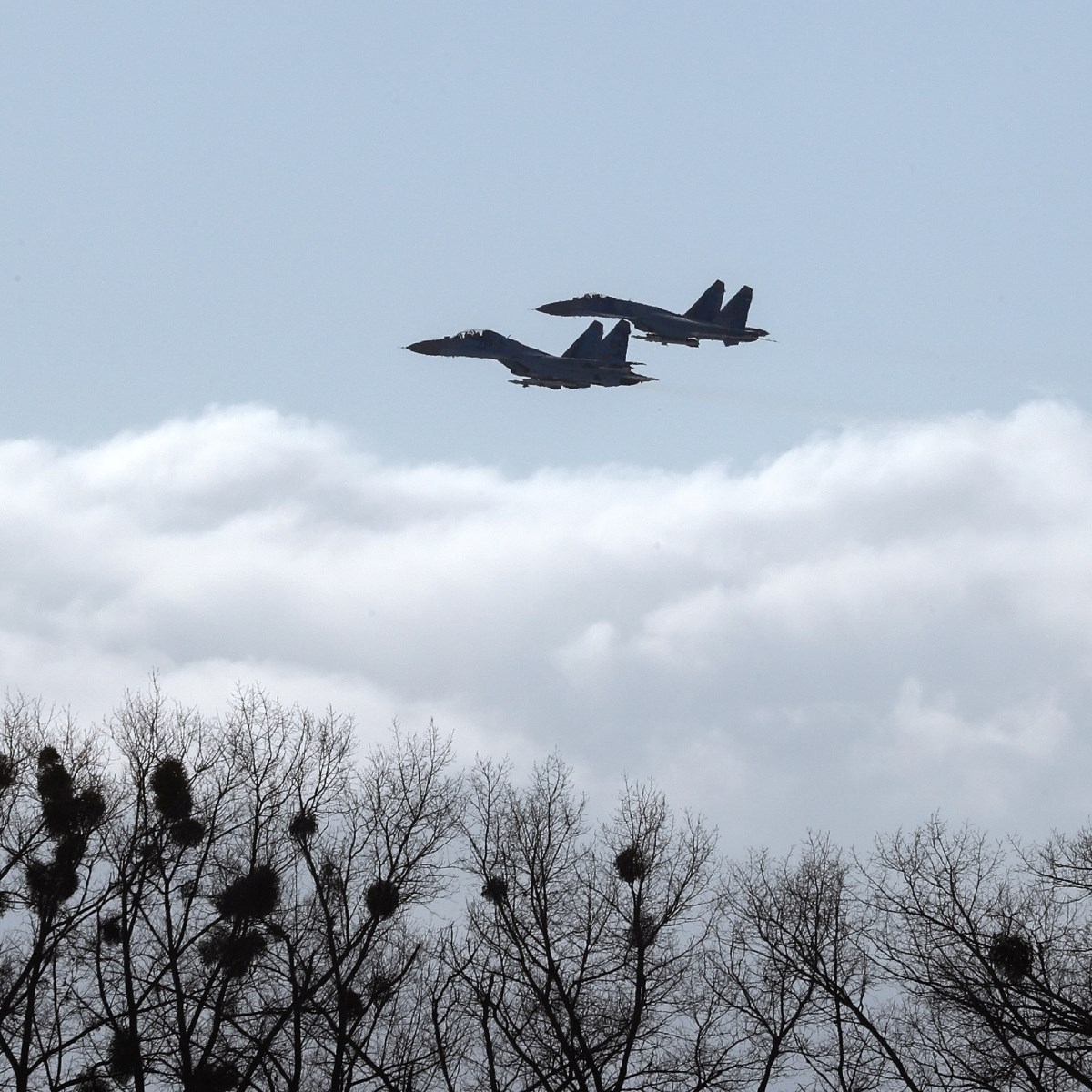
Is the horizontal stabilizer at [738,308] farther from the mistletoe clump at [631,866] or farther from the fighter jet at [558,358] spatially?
the mistletoe clump at [631,866]

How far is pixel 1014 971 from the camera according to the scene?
1027 inches

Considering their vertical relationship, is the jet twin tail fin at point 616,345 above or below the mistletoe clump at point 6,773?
above

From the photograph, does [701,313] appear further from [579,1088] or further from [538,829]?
[579,1088]

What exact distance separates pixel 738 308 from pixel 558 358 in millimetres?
11394

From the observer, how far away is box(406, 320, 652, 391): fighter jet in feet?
174

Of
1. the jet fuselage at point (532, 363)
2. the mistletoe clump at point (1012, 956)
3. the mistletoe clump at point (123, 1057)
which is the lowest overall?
the mistletoe clump at point (123, 1057)

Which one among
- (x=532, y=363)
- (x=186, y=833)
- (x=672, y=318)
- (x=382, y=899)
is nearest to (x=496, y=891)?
(x=382, y=899)

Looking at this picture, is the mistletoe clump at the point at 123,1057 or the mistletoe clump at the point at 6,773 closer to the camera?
the mistletoe clump at the point at 123,1057

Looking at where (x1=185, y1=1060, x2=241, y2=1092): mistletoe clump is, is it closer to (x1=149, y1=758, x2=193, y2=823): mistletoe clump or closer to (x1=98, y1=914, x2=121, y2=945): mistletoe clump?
(x1=98, y1=914, x2=121, y2=945): mistletoe clump

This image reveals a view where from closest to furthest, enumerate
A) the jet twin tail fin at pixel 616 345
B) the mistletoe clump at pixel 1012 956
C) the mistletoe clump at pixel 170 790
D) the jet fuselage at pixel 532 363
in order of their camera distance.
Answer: the mistletoe clump at pixel 1012 956 → the mistletoe clump at pixel 170 790 → the jet fuselage at pixel 532 363 → the jet twin tail fin at pixel 616 345

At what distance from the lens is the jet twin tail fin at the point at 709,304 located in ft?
206

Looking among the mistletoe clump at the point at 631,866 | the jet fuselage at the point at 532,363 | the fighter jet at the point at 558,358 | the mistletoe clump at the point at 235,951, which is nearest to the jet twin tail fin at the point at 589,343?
the fighter jet at the point at 558,358

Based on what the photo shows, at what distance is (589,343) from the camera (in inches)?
2347

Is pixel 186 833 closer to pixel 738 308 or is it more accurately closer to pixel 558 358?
pixel 558 358
